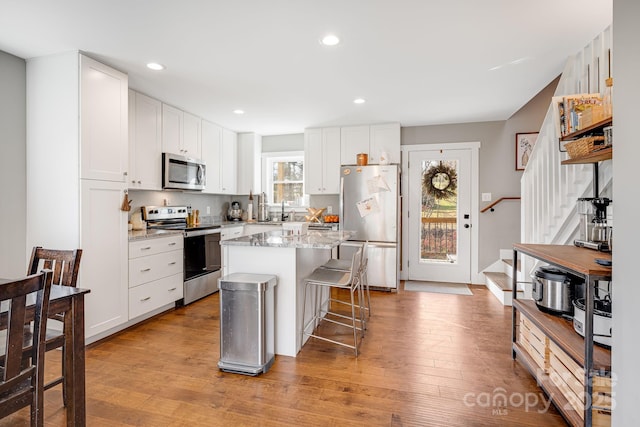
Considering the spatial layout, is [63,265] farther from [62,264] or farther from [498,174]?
[498,174]

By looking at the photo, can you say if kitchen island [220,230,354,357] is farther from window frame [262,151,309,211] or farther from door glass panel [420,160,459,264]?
window frame [262,151,309,211]

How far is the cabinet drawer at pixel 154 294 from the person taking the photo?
10.1ft

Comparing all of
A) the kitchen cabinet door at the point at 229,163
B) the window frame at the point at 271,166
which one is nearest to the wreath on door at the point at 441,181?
the window frame at the point at 271,166

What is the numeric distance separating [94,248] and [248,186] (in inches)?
114

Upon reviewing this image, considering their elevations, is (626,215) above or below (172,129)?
below

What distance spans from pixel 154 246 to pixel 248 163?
8.00 ft

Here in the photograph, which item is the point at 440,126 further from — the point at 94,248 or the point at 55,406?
the point at 55,406

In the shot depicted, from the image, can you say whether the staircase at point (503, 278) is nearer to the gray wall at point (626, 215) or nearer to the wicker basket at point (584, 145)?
the wicker basket at point (584, 145)

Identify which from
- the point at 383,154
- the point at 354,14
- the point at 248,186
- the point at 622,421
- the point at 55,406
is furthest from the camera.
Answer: the point at 248,186

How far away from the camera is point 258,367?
7.30 ft

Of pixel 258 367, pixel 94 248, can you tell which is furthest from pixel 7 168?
pixel 258 367

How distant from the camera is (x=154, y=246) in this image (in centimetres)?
331

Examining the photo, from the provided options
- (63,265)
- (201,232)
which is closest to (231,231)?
(201,232)

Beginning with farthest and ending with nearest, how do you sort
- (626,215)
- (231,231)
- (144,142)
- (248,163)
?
(248,163)
(231,231)
(144,142)
(626,215)
